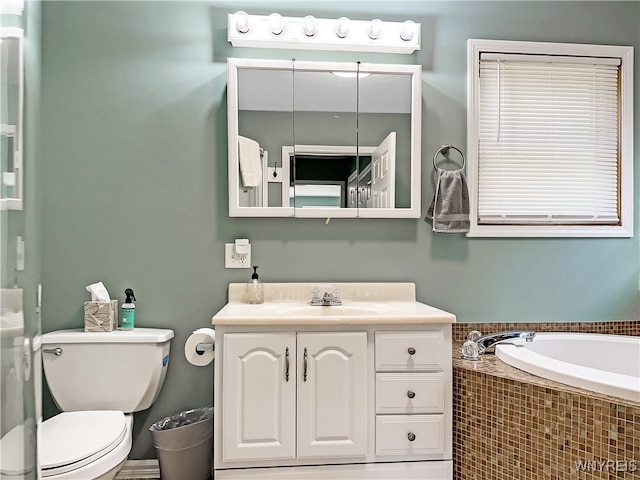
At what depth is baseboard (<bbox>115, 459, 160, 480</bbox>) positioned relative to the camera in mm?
2197

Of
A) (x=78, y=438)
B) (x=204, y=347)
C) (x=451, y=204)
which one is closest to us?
(x=78, y=438)

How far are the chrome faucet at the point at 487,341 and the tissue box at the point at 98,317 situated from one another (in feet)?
5.19

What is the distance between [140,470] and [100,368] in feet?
1.98

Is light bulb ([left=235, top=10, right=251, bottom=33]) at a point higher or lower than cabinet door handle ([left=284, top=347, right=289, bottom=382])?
higher

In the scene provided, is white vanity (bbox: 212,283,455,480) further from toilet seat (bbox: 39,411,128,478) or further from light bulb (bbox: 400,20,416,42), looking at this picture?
light bulb (bbox: 400,20,416,42)

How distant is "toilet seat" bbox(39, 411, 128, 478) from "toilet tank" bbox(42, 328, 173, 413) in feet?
0.46

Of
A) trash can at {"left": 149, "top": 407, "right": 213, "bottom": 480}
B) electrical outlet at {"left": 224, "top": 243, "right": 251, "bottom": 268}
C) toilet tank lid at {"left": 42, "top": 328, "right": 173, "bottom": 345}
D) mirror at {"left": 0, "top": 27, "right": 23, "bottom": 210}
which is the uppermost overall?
mirror at {"left": 0, "top": 27, "right": 23, "bottom": 210}

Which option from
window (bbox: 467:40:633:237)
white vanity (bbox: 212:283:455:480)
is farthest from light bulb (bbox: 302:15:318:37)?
white vanity (bbox: 212:283:455:480)

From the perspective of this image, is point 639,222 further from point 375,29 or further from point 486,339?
point 375,29

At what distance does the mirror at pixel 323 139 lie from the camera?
7.36 feet

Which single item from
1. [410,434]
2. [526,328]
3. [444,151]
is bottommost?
[410,434]

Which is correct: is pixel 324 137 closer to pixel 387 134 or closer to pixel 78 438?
pixel 387 134

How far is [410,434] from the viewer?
1.84 m

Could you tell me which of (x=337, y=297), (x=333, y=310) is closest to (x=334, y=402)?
(x=333, y=310)
